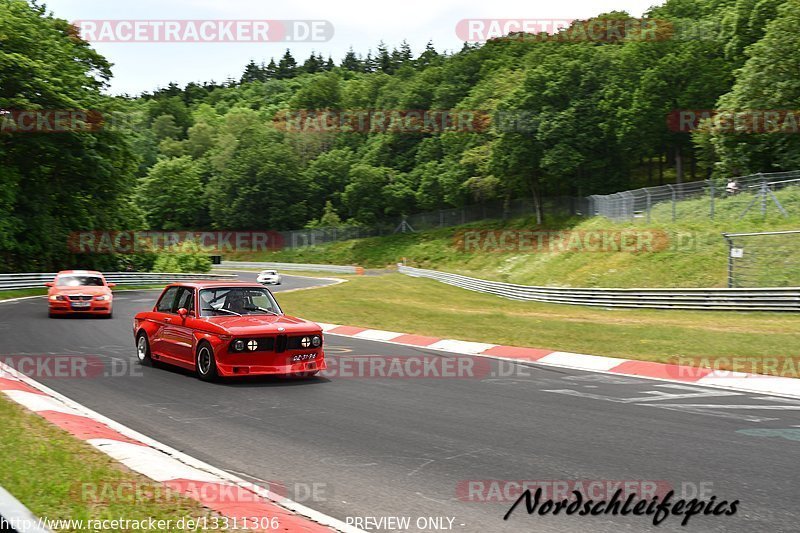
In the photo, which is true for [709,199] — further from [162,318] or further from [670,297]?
[162,318]

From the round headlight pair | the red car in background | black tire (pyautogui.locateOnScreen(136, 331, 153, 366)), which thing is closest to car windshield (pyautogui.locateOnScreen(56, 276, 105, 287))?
the red car in background

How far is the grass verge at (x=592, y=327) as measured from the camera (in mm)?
15836

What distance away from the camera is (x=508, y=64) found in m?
86.8

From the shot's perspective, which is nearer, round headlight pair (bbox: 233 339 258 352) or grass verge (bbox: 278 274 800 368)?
round headlight pair (bbox: 233 339 258 352)

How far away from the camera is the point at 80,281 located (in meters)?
24.8

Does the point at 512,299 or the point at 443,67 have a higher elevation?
the point at 443,67

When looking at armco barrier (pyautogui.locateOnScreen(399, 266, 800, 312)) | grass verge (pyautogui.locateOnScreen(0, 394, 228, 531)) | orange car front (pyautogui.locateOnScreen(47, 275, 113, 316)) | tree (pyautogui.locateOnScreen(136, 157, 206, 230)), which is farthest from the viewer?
tree (pyautogui.locateOnScreen(136, 157, 206, 230))

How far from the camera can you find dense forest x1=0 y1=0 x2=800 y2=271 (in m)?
42.3

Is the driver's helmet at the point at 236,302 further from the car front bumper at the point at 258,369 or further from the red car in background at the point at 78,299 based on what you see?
the red car in background at the point at 78,299

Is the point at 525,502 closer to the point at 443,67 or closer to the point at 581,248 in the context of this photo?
the point at 581,248

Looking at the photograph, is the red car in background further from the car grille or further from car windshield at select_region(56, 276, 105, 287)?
the car grille

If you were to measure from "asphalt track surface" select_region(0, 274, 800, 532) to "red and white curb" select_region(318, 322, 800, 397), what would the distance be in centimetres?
70

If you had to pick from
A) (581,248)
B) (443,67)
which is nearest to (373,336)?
(581,248)

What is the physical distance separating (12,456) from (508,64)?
8599cm
